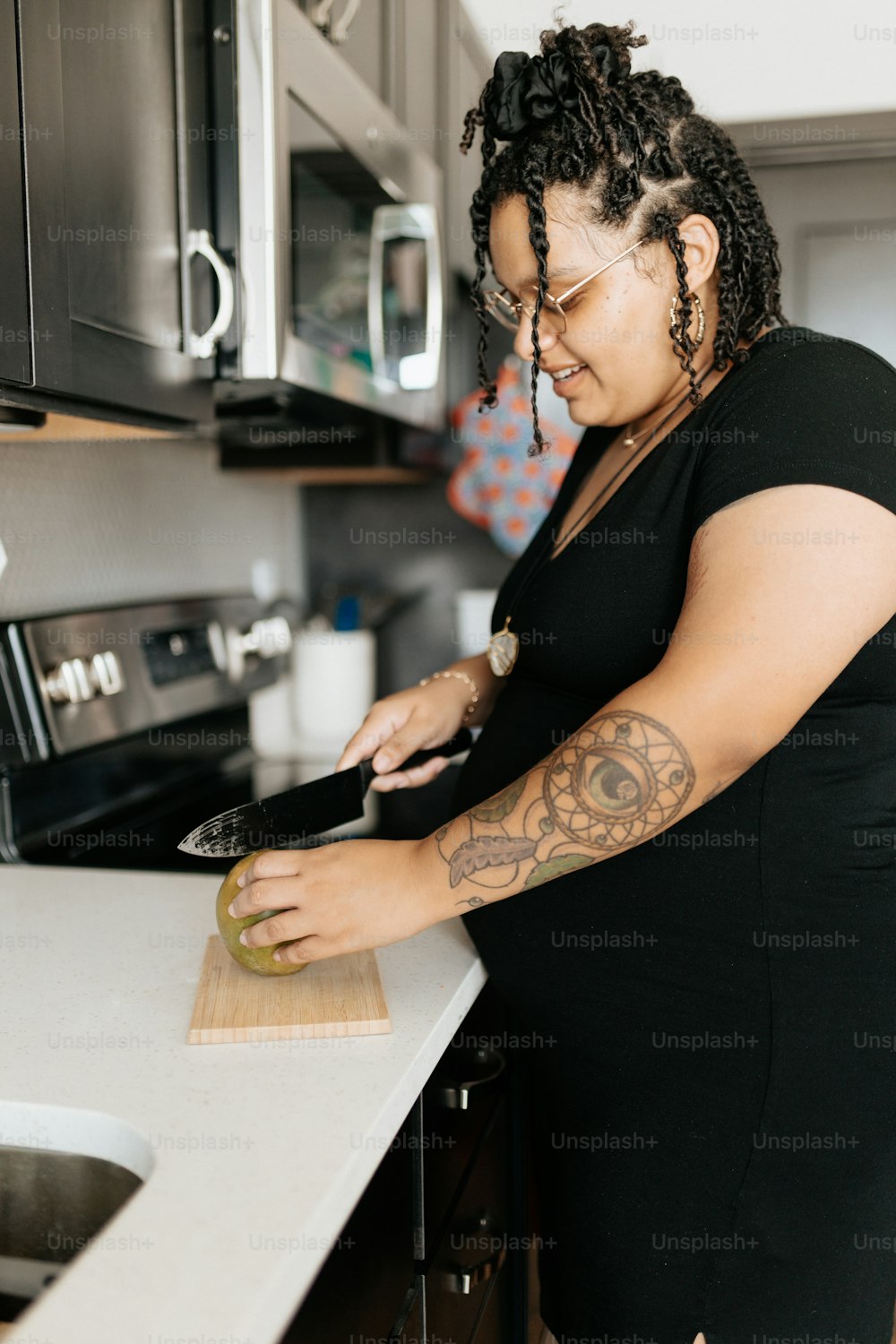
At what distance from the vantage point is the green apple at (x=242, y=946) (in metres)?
0.81

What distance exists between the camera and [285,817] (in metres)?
0.92

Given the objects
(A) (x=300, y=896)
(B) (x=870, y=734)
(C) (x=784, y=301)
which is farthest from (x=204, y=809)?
(C) (x=784, y=301)

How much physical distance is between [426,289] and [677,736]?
129cm

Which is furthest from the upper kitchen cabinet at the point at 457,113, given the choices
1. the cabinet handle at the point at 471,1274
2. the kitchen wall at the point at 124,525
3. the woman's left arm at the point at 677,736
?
the cabinet handle at the point at 471,1274

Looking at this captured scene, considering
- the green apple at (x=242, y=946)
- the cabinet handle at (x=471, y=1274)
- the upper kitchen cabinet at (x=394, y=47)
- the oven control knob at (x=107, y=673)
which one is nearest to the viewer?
the green apple at (x=242, y=946)

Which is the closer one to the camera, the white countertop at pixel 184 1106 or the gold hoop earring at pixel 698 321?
the white countertop at pixel 184 1106

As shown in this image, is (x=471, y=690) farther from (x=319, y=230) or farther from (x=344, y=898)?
(x=319, y=230)

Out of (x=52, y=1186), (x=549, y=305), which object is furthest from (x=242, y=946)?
(x=549, y=305)

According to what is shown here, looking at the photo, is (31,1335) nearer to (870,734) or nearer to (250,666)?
(870,734)

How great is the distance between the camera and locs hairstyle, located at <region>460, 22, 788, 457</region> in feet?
2.81

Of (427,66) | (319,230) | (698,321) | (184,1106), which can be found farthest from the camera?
(427,66)

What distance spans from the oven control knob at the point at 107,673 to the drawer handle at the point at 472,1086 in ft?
2.16

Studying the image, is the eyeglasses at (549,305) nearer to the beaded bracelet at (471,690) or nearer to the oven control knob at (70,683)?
the beaded bracelet at (471,690)

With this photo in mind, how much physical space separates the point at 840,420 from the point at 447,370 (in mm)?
1562
